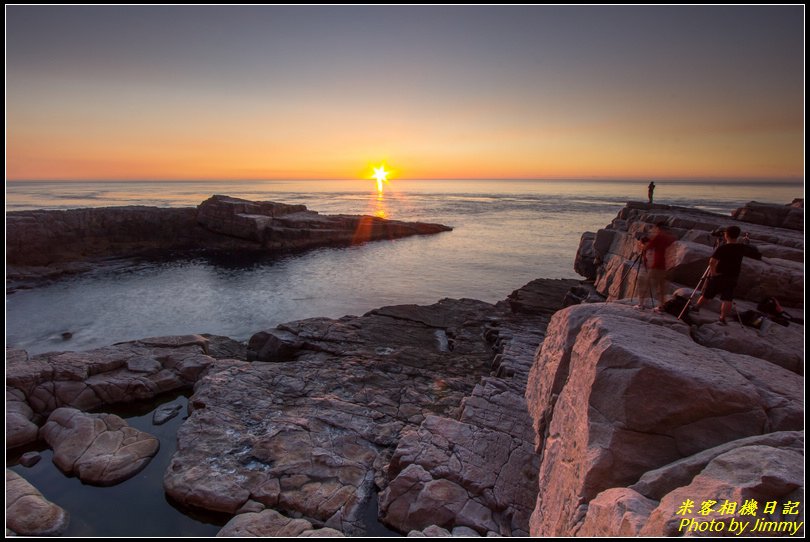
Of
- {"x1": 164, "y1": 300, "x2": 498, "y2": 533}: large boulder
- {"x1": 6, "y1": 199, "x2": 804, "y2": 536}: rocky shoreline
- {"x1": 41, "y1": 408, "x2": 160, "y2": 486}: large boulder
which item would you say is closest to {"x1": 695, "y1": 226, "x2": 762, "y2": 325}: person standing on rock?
{"x1": 6, "y1": 199, "x2": 804, "y2": 536}: rocky shoreline

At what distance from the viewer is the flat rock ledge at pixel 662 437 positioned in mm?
3844

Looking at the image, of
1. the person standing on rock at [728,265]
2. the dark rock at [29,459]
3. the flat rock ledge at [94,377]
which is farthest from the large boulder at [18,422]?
the person standing on rock at [728,265]

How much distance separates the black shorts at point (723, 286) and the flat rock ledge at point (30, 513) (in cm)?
1545

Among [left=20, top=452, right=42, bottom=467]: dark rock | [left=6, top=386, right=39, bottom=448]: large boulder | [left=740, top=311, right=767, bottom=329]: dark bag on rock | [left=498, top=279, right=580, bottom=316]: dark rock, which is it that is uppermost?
[left=740, top=311, right=767, bottom=329]: dark bag on rock

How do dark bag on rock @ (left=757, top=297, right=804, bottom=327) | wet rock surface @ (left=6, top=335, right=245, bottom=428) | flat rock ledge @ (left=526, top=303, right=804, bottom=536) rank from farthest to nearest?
1. wet rock surface @ (left=6, top=335, right=245, bottom=428)
2. dark bag on rock @ (left=757, top=297, right=804, bottom=327)
3. flat rock ledge @ (left=526, top=303, right=804, bottom=536)

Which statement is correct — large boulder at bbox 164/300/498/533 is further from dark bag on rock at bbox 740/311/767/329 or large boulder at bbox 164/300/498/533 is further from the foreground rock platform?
the foreground rock platform

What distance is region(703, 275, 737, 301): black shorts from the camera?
840cm

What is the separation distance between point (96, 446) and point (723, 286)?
Answer: 54.4 ft

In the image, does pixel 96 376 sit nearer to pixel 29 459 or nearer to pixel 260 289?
pixel 29 459

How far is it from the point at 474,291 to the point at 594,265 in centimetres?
1077

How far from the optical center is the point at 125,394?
14312 millimetres

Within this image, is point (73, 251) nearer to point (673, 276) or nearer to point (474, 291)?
point (474, 291)

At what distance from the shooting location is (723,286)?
27.9 ft

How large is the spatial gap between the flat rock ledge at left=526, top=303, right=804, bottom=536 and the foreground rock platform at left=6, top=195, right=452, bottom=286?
138 feet
